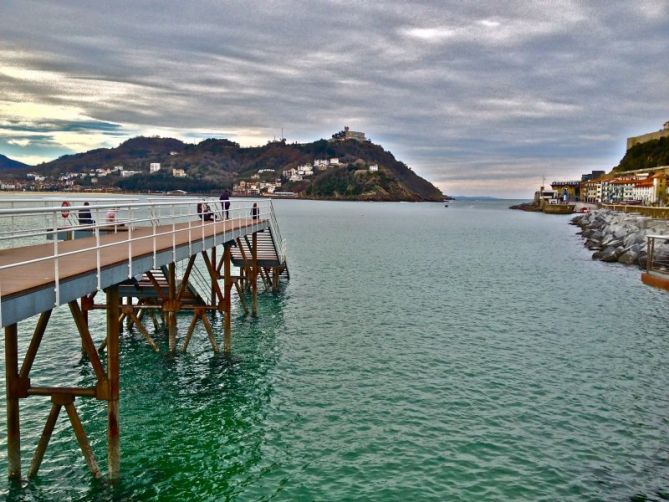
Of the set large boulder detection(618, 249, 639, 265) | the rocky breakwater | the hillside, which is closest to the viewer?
the rocky breakwater

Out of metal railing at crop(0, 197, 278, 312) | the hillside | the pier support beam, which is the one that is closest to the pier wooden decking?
metal railing at crop(0, 197, 278, 312)

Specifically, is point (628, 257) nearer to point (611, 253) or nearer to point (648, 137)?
point (611, 253)

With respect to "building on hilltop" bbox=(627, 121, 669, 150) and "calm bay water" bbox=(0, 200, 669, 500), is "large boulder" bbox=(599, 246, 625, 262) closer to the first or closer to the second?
"calm bay water" bbox=(0, 200, 669, 500)

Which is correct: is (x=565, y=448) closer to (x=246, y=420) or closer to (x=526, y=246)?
(x=246, y=420)

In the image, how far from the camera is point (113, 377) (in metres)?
11.4

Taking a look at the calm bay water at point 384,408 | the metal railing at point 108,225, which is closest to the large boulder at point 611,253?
the calm bay water at point 384,408

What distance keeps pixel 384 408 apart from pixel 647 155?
174785 millimetres

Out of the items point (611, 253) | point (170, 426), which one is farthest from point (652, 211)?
point (170, 426)

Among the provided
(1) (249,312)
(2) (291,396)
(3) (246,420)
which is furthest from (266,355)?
(1) (249,312)

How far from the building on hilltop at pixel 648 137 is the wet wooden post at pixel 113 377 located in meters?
177

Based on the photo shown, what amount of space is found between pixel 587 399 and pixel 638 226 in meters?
54.7

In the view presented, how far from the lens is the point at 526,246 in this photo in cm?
7175

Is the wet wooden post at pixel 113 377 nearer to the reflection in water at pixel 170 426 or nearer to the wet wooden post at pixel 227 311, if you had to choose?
the reflection in water at pixel 170 426

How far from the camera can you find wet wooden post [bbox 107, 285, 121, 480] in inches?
443
